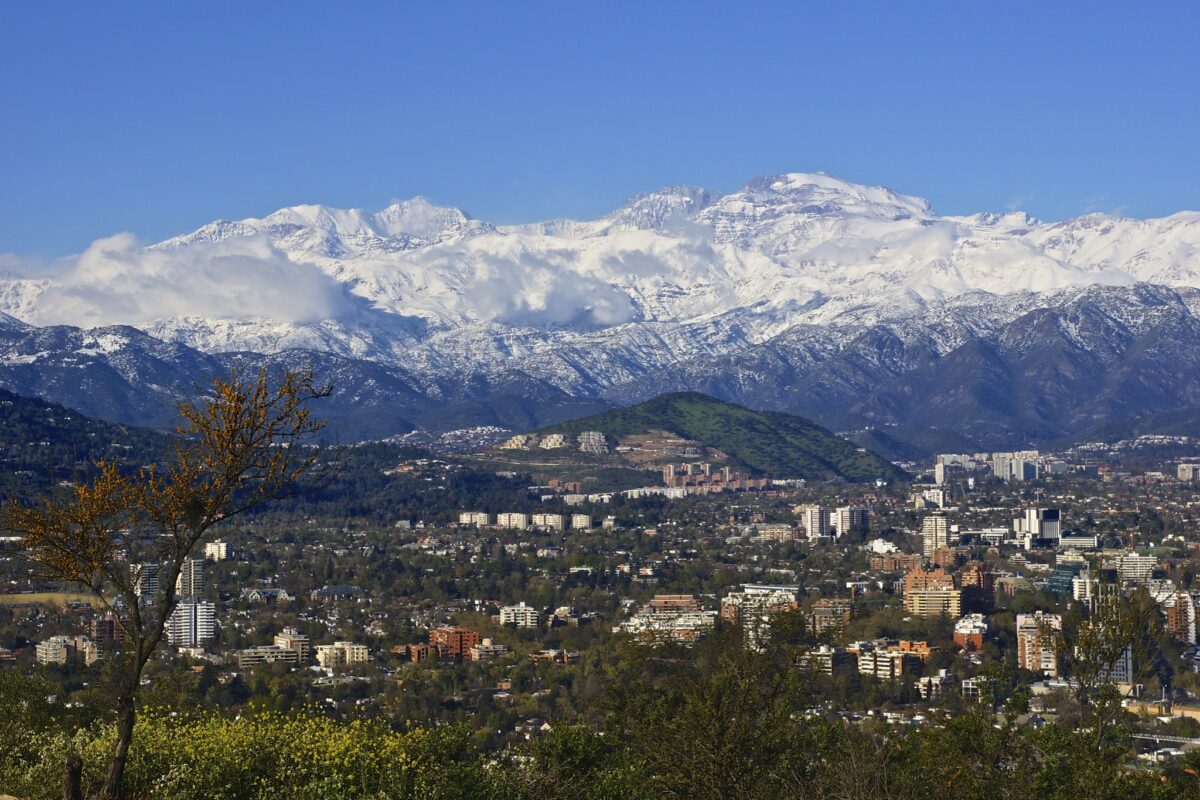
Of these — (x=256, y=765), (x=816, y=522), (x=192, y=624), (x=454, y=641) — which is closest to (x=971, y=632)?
(x=454, y=641)

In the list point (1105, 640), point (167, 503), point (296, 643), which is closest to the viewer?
point (167, 503)

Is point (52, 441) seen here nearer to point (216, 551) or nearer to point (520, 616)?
point (216, 551)

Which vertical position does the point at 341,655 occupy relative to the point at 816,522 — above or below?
below

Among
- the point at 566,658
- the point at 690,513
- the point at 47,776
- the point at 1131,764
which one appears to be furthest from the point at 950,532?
the point at 47,776

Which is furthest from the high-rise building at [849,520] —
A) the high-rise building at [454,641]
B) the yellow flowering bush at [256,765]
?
the yellow flowering bush at [256,765]

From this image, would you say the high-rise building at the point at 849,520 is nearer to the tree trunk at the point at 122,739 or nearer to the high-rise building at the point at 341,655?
the high-rise building at the point at 341,655

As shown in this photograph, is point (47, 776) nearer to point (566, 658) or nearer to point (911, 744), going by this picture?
point (911, 744)

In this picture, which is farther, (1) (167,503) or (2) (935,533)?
(2) (935,533)
